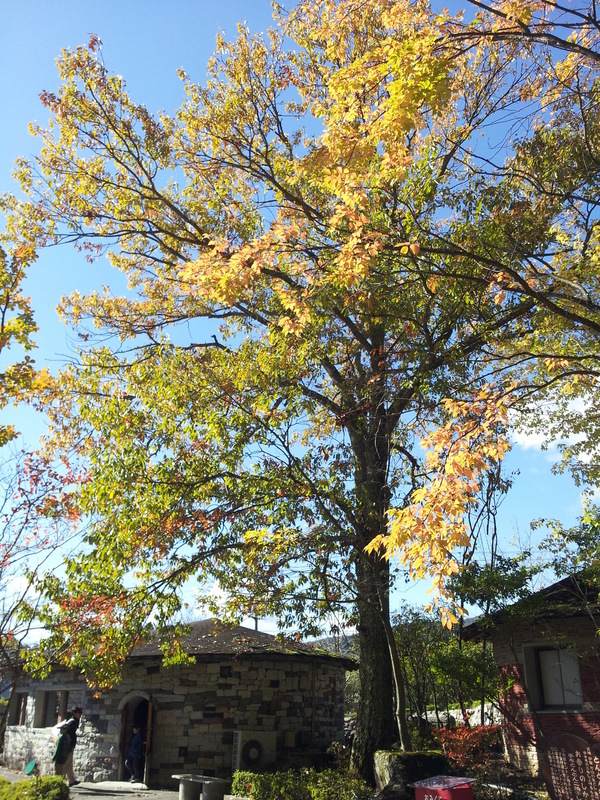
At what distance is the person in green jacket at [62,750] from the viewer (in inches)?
573

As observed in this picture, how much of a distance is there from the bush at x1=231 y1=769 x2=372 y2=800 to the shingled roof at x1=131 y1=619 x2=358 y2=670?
9.74ft

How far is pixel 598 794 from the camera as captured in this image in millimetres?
8867

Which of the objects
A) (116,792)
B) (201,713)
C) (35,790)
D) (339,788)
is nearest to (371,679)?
(339,788)

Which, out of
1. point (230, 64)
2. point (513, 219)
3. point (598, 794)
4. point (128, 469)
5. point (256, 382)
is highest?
point (230, 64)

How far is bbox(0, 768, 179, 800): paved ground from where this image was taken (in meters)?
14.0

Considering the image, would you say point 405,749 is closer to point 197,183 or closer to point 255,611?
point 255,611

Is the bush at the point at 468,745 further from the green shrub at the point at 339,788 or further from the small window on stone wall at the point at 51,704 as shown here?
the small window on stone wall at the point at 51,704

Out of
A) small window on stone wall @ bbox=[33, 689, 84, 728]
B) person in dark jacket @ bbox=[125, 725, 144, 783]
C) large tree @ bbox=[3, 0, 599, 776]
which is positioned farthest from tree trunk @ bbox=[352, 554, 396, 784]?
small window on stone wall @ bbox=[33, 689, 84, 728]

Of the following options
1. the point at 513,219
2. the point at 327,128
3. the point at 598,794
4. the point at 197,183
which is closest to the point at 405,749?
the point at 598,794

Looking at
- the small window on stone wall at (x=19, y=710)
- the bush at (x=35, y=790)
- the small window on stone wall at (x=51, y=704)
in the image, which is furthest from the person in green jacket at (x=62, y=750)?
the small window on stone wall at (x=19, y=710)

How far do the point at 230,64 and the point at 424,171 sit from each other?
5936mm

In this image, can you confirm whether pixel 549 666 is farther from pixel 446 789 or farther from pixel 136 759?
pixel 136 759

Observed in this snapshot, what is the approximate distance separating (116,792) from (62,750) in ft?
5.15

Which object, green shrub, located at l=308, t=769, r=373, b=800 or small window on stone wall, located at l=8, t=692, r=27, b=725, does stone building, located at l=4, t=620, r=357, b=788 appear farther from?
green shrub, located at l=308, t=769, r=373, b=800
